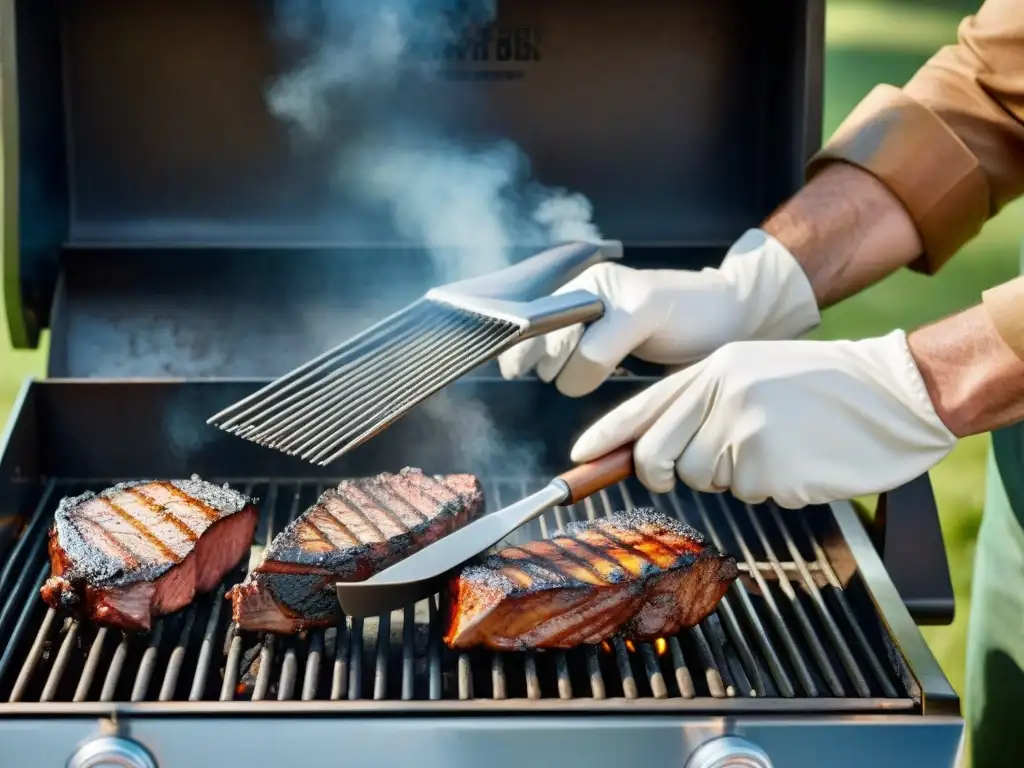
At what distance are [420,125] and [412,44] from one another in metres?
0.21

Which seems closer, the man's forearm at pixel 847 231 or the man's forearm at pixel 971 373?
the man's forearm at pixel 971 373

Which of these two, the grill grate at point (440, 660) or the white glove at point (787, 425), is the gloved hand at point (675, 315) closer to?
the white glove at point (787, 425)

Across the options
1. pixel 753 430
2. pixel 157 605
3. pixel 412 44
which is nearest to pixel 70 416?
pixel 157 605

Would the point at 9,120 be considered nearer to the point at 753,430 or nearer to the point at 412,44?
the point at 412,44

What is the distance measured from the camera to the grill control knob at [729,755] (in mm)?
1553

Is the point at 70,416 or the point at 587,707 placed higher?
the point at 70,416

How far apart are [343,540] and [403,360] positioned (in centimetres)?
37

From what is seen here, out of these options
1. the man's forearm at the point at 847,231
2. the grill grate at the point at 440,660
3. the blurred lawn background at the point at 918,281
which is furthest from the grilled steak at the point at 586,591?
the blurred lawn background at the point at 918,281

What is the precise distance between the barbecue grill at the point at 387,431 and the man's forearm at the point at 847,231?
5.9 inches

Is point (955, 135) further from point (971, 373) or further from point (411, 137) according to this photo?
point (411, 137)

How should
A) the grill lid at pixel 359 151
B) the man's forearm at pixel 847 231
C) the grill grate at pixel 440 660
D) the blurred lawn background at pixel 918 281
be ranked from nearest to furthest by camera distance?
the grill grate at pixel 440 660 < the man's forearm at pixel 847 231 < the grill lid at pixel 359 151 < the blurred lawn background at pixel 918 281

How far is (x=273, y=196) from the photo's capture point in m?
2.76

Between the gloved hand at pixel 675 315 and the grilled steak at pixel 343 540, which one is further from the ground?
the gloved hand at pixel 675 315

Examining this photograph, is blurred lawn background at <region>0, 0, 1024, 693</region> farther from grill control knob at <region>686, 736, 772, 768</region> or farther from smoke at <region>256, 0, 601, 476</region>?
grill control knob at <region>686, 736, 772, 768</region>
